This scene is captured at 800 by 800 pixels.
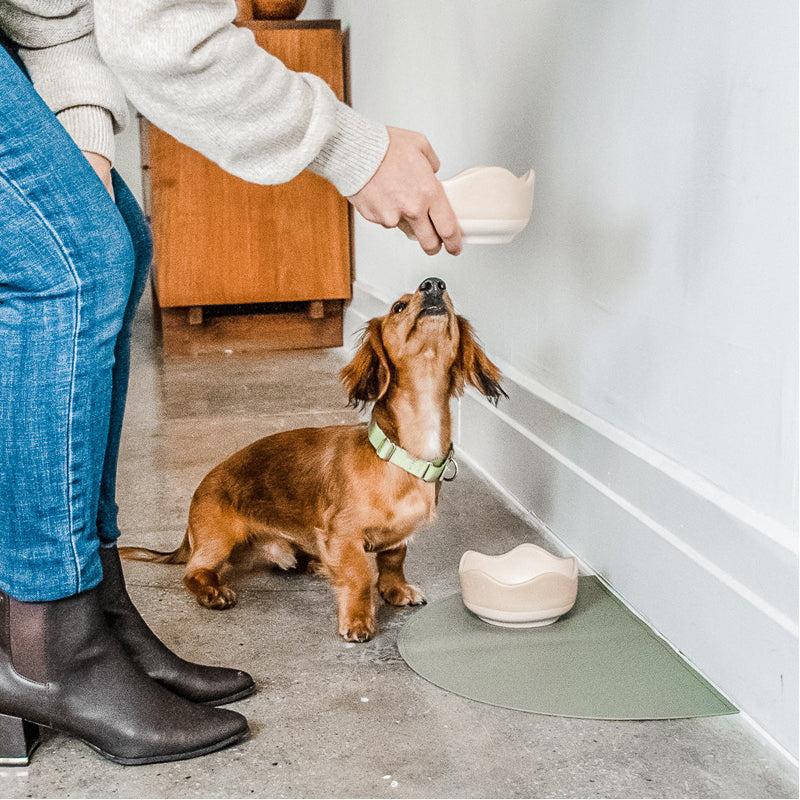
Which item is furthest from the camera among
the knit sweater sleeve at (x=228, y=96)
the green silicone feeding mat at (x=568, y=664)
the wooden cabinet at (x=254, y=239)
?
the wooden cabinet at (x=254, y=239)

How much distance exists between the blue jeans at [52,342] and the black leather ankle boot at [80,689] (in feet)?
0.13

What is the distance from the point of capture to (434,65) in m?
2.69

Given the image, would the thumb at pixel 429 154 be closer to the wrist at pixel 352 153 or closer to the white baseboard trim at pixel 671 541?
the wrist at pixel 352 153

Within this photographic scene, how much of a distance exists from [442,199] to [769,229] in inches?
16.0

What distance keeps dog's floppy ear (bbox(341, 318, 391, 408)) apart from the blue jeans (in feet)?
1.77

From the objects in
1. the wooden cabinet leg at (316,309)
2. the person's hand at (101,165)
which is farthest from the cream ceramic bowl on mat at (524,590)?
the wooden cabinet leg at (316,309)

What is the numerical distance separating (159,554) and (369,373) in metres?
0.53

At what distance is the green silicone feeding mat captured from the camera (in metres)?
1.29

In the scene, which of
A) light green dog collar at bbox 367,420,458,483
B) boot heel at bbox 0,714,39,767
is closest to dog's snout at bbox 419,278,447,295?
light green dog collar at bbox 367,420,458,483

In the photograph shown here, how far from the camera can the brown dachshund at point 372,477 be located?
1.58 meters

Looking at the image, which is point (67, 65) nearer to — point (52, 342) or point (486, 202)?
point (52, 342)

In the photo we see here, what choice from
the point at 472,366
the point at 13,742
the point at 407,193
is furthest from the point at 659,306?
the point at 13,742

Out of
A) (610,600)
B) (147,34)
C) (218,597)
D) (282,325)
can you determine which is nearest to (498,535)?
(610,600)

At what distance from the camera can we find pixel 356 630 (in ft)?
4.94
